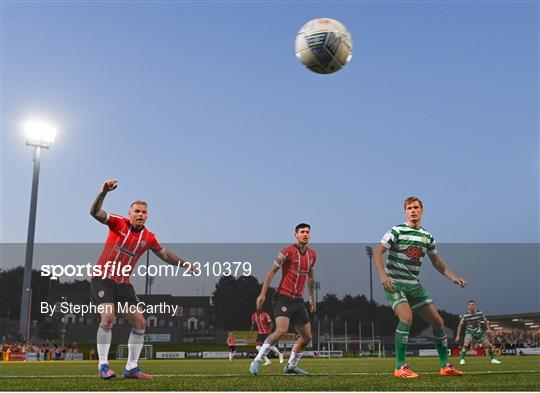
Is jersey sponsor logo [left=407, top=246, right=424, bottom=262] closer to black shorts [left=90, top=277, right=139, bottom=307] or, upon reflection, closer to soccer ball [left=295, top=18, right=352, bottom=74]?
soccer ball [left=295, top=18, right=352, bottom=74]

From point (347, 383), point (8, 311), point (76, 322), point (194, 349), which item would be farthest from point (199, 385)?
point (8, 311)

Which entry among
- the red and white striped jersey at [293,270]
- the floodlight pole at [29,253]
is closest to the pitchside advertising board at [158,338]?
the floodlight pole at [29,253]

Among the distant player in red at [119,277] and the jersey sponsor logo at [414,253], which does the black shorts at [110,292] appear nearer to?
the distant player in red at [119,277]

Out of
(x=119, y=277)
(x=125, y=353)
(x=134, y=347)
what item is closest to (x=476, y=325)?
(x=134, y=347)

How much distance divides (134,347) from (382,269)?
3.96 meters

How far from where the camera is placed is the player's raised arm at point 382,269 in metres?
8.43

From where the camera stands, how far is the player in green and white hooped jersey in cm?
878

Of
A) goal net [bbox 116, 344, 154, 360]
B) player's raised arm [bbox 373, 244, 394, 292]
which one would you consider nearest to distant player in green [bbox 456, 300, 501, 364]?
player's raised arm [bbox 373, 244, 394, 292]

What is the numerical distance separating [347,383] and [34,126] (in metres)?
54.7

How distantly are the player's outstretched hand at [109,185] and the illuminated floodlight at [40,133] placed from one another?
50.1 m

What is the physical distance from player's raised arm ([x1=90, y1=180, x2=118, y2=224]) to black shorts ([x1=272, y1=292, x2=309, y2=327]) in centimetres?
347

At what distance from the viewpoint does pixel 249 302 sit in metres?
88.9

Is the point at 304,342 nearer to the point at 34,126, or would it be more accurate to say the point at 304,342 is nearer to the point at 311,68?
the point at 311,68

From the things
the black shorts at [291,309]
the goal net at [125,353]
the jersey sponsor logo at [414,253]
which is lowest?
the goal net at [125,353]
